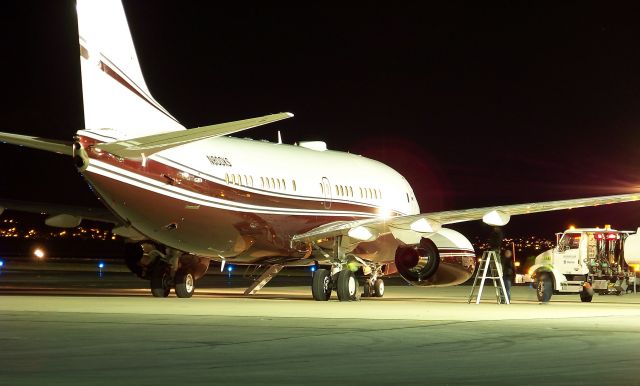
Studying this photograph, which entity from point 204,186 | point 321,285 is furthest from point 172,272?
point 204,186

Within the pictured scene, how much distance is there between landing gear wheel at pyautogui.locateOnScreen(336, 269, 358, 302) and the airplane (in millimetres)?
30

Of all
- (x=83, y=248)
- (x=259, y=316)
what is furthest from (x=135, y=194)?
(x=83, y=248)

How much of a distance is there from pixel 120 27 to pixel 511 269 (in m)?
11.4

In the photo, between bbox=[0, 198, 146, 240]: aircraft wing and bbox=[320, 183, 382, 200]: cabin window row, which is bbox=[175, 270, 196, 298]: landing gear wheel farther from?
bbox=[320, 183, 382, 200]: cabin window row

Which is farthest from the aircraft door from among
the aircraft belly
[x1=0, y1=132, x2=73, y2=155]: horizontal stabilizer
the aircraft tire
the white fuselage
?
[x1=0, y1=132, x2=73, y2=155]: horizontal stabilizer

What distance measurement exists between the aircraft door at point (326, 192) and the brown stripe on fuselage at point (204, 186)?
11 cm

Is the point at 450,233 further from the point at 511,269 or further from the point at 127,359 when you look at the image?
the point at 127,359

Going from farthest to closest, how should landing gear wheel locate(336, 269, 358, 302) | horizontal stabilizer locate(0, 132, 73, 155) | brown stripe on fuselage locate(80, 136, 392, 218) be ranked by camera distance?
landing gear wheel locate(336, 269, 358, 302) < brown stripe on fuselage locate(80, 136, 392, 218) < horizontal stabilizer locate(0, 132, 73, 155)

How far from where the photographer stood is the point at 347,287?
26.6 meters

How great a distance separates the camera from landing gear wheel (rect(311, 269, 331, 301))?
26.6 m

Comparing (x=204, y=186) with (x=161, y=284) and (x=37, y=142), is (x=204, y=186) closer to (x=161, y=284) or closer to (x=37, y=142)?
(x=37, y=142)

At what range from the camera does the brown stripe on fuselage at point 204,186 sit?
22.6 meters

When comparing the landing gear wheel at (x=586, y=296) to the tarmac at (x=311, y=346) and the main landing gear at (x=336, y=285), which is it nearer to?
the main landing gear at (x=336, y=285)

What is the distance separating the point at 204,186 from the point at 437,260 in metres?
5.93
